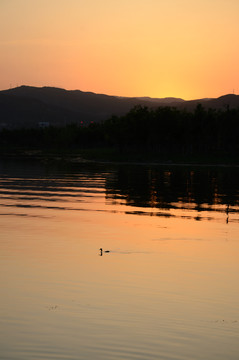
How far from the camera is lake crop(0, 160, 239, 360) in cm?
1395

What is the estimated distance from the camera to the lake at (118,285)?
45.8 ft

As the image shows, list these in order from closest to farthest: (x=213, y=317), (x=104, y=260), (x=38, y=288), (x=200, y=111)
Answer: (x=213, y=317) → (x=38, y=288) → (x=104, y=260) → (x=200, y=111)

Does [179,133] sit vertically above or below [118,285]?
above

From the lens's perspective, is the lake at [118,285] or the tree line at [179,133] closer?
the lake at [118,285]

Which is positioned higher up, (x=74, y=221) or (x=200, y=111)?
(x=200, y=111)

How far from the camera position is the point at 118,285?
1956 cm

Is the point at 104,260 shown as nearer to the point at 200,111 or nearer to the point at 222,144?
the point at 222,144

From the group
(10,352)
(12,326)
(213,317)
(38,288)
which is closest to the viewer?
(10,352)

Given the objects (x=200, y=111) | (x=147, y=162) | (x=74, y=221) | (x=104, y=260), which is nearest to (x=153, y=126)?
(x=200, y=111)

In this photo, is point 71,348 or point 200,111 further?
point 200,111

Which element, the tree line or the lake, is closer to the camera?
the lake

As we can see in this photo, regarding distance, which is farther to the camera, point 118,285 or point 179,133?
point 179,133

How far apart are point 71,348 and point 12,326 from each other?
2.03 m

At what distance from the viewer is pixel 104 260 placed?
23.6 m
